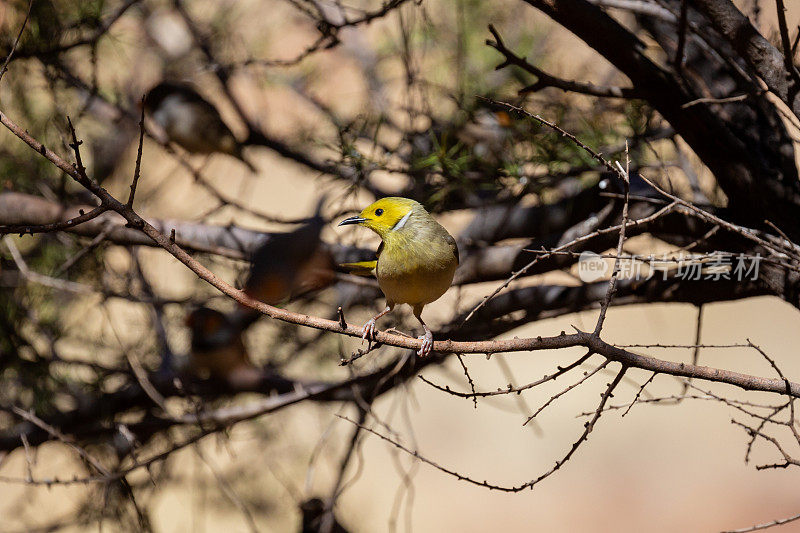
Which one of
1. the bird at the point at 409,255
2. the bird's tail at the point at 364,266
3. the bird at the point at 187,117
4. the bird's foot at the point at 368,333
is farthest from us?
the bird at the point at 187,117

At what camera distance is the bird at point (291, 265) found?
127 centimetres

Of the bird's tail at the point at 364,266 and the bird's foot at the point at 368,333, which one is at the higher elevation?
the bird's tail at the point at 364,266

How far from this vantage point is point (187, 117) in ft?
6.91

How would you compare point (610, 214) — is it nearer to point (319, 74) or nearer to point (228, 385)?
point (228, 385)

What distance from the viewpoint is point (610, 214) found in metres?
1.50

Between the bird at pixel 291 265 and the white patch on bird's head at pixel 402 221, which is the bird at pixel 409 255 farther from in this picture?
the bird at pixel 291 265

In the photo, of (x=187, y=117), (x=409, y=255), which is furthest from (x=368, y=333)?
(x=187, y=117)

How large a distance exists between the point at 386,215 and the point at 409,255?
4.4 inches

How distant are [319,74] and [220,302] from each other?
1.07m

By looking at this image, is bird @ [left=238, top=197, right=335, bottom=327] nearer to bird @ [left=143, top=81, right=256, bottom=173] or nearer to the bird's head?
the bird's head

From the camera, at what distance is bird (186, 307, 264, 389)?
1.85m

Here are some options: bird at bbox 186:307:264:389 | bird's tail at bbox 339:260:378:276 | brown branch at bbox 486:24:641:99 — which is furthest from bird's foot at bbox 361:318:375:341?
bird at bbox 186:307:264:389

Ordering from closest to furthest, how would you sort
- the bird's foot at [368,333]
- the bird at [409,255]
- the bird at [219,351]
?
the bird's foot at [368,333], the bird at [409,255], the bird at [219,351]

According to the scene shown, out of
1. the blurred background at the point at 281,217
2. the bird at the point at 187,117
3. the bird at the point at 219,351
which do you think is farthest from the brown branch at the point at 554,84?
the bird at the point at 187,117
